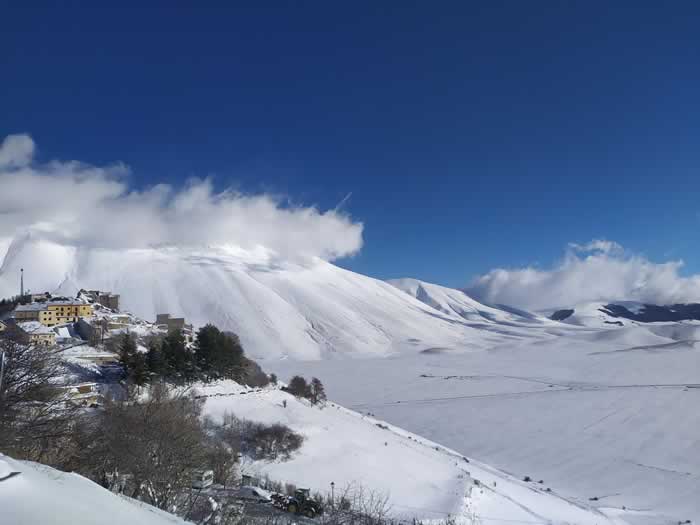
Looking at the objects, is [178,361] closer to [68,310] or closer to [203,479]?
[203,479]

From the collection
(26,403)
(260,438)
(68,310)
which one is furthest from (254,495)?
(68,310)

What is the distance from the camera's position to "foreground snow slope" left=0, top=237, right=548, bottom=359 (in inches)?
4734

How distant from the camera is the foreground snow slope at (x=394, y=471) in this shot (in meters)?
17.3

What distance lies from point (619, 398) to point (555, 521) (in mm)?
37886

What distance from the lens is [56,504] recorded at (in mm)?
2412

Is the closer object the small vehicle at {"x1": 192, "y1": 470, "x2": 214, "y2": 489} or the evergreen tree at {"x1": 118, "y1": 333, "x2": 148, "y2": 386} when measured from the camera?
the small vehicle at {"x1": 192, "y1": 470, "x2": 214, "y2": 489}

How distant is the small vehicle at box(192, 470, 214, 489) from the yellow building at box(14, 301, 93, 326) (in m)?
33.9

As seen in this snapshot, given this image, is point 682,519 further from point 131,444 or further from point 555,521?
point 131,444

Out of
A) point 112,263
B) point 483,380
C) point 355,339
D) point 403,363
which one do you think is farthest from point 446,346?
point 112,263

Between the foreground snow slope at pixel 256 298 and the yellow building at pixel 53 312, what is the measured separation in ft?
198

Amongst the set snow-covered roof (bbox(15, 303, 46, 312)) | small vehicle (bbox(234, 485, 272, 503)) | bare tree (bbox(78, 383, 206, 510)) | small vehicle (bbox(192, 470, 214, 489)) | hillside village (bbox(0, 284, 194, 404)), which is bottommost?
small vehicle (bbox(234, 485, 272, 503))

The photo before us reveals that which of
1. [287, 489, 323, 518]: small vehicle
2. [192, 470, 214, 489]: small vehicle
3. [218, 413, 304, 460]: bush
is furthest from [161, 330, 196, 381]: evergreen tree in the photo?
[287, 489, 323, 518]: small vehicle

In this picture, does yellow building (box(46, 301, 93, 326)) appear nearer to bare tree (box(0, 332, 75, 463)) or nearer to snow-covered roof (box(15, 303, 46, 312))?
snow-covered roof (box(15, 303, 46, 312))

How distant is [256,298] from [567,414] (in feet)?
367
